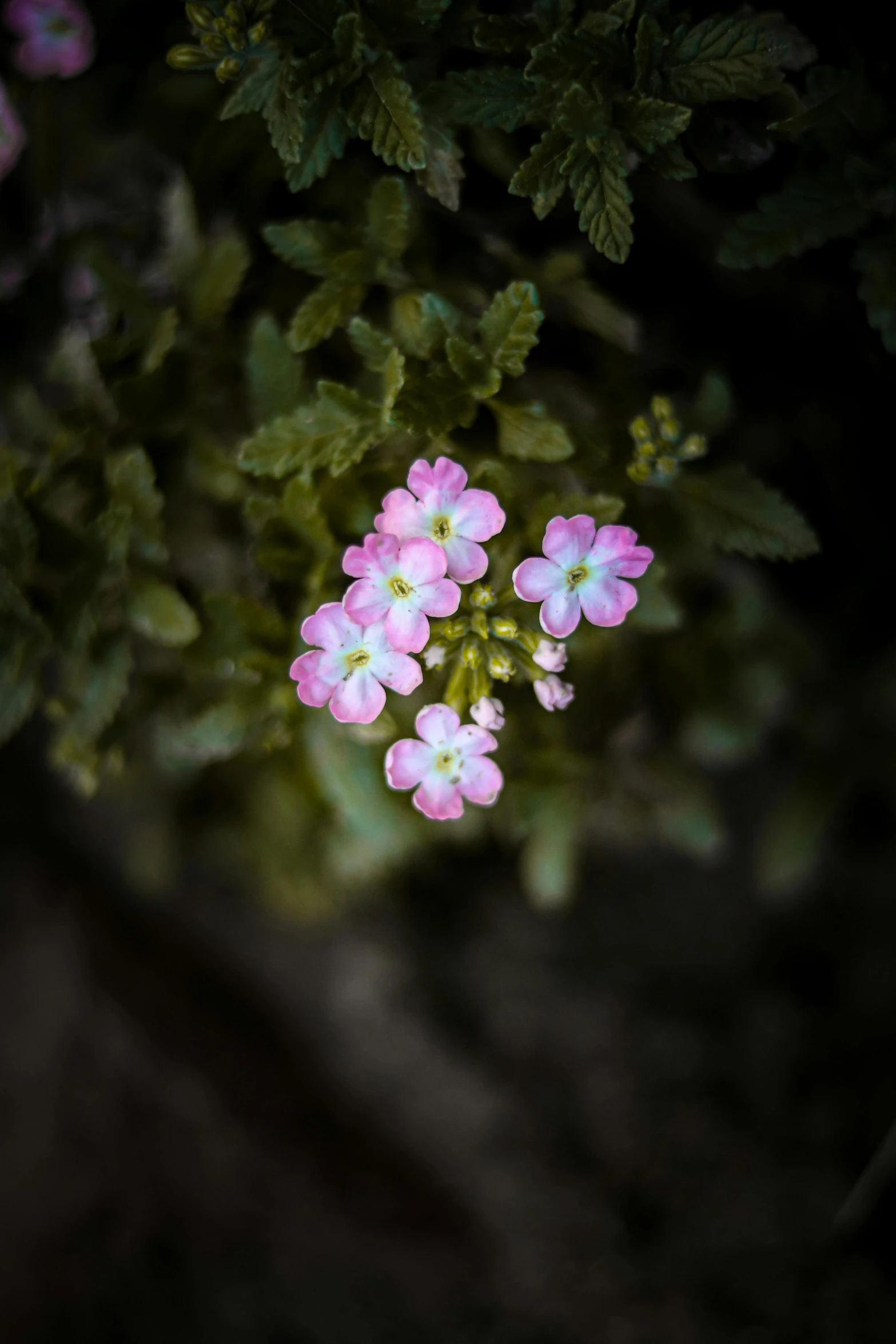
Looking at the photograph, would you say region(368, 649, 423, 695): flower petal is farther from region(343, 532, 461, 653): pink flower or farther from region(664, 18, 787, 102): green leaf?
region(664, 18, 787, 102): green leaf

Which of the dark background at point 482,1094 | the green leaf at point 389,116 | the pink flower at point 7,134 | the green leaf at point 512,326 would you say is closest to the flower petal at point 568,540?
the green leaf at point 512,326

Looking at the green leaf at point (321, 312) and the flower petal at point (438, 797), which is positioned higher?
the green leaf at point (321, 312)

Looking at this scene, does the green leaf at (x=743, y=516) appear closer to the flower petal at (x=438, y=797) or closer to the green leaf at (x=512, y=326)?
the green leaf at (x=512, y=326)

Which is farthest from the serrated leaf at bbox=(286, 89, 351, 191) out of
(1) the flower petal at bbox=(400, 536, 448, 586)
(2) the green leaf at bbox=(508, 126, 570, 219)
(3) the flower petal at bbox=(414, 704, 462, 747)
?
(3) the flower petal at bbox=(414, 704, 462, 747)

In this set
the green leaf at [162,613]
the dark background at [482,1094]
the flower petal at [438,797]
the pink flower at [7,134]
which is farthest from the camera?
the dark background at [482,1094]

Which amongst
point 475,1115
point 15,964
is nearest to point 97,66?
point 15,964

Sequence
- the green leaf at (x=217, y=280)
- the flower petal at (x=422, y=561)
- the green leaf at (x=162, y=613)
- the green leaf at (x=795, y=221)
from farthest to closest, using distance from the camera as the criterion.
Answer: the green leaf at (x=217, y=280) → the green leaf at (x=162, y=613) → the green leaf at (x=795, y=221) → the flower petal at (x=422, y=561)
